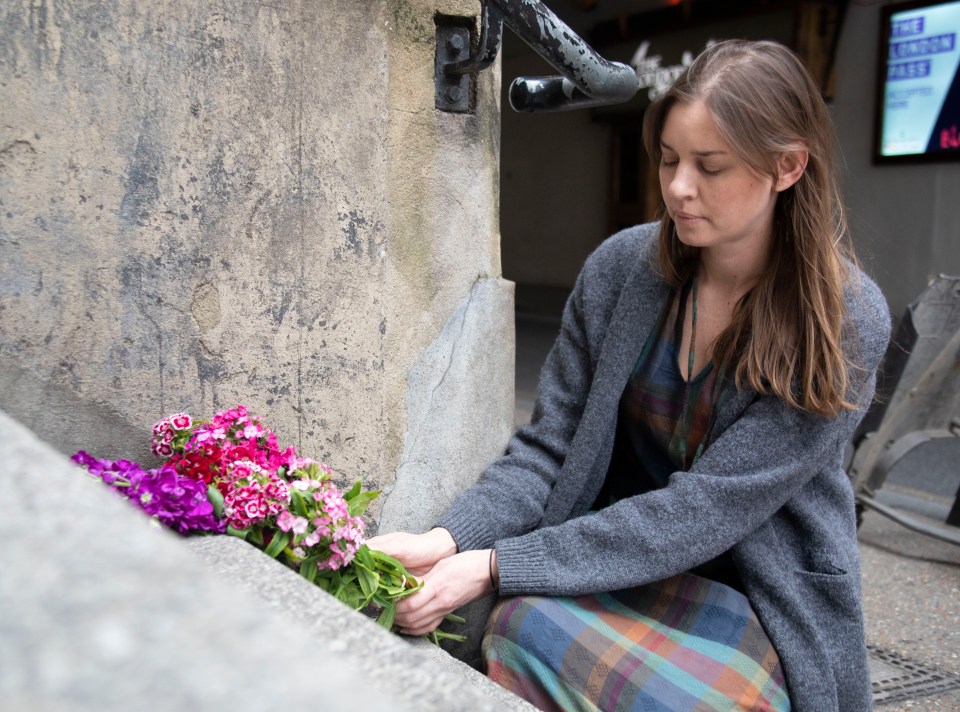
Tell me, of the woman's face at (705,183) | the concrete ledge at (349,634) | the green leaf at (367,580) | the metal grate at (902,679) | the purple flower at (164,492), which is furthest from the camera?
the metal grate at (902,679)

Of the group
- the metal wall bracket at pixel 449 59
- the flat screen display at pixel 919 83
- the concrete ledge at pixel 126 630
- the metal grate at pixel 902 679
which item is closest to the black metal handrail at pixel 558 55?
the metal wall bracket at pixel 449 59

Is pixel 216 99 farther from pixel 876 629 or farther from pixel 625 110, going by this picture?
pixel 625 110

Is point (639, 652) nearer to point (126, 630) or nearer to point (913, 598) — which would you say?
point (126, 630)

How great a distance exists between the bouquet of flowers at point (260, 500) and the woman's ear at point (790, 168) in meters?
0.94

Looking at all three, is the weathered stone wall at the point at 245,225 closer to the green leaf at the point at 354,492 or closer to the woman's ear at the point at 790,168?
the green leaf at the point at 354,492

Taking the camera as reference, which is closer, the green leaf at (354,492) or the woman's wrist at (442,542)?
the green leaf at (354,492)

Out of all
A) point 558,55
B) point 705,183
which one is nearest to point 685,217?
point 705,183

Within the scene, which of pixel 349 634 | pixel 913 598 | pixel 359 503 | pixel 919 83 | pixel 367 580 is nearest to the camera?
pixel 349 634

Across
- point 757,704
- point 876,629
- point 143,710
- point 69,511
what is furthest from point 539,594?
point 876,629

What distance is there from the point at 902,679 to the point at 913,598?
2.00ft

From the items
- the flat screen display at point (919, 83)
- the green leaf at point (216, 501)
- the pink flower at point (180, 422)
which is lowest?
the green leaf at point (216, 501)

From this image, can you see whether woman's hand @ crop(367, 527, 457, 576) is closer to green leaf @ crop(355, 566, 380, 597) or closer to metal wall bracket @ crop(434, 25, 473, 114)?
green leaf @ crop(355, 566, 380, 597)

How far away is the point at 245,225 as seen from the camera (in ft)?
5.05

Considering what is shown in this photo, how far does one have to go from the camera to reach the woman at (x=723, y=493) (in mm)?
1587
